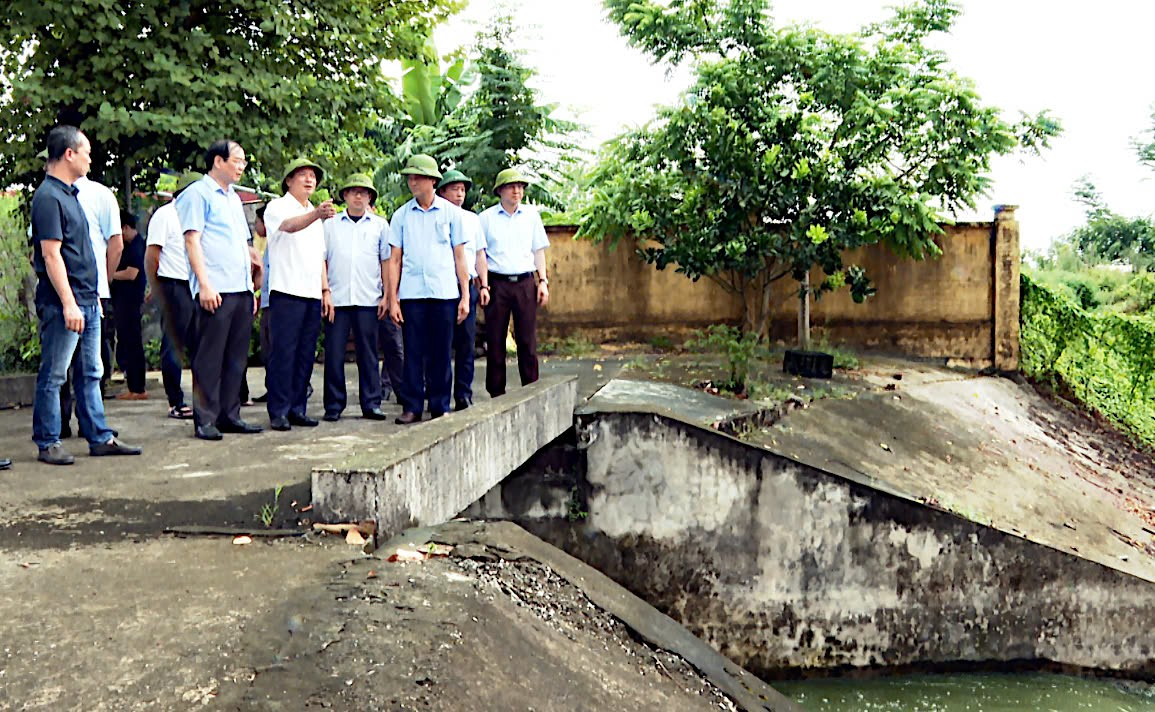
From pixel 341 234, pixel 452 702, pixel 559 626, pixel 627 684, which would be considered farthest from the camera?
pixel 341 234

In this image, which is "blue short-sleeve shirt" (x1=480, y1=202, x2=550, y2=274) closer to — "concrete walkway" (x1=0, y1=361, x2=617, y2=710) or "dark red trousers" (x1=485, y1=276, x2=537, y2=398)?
"dark red trousers" (x1=485, y1=276, x2=537, y2=398)

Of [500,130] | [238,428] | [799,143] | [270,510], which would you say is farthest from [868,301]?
[270,510]

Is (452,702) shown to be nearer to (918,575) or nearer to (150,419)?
(150,419)

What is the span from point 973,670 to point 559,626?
4909mm

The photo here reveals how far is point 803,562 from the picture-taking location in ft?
22.7

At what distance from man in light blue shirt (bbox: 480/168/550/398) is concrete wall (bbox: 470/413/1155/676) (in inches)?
36.3

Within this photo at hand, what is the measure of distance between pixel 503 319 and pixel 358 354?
114 centimetres

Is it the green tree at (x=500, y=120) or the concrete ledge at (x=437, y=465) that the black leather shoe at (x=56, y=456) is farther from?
the green tree at (x=500, y=120)

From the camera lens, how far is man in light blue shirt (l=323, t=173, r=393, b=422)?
249 inches

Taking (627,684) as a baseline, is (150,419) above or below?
above

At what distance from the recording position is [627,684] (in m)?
3.10

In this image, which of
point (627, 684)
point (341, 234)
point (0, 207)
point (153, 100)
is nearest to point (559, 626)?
point (627, 684)

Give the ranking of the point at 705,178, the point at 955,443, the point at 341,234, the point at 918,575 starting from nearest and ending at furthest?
1. the point at 341,234
2. the point at 918,575
3. the point at 955,443
4. the point at 705,178

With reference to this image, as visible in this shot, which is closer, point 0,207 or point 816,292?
point 0,207
